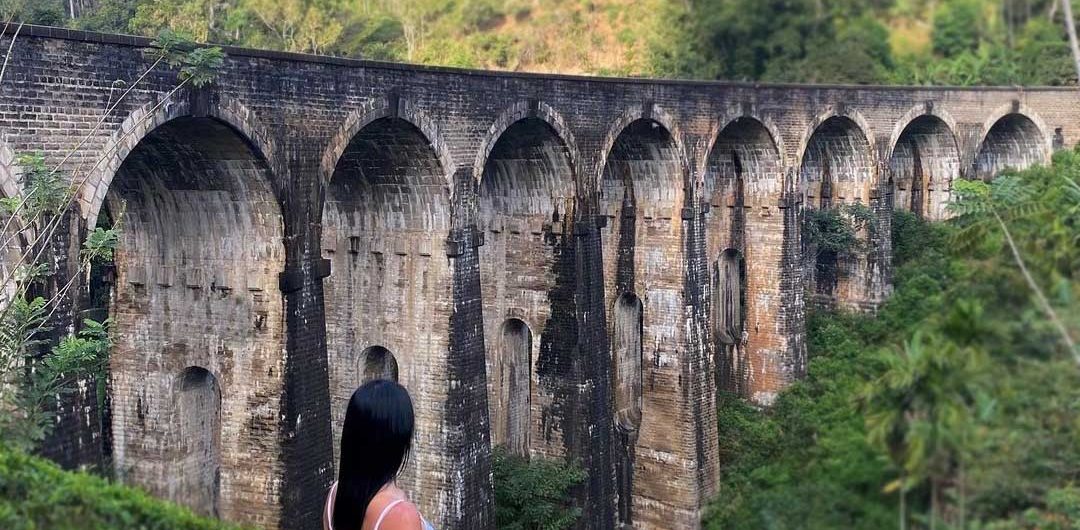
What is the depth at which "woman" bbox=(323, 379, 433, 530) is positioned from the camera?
450 centimetres

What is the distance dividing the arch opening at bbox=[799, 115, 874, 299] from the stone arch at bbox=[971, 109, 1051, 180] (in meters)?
Result: 6.65

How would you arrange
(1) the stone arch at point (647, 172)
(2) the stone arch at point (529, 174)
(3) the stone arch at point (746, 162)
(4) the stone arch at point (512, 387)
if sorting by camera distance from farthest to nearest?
(3) the stone arch at point (746, 162)
(1) the stone arch at point (647, 172)
(4) the stone arch at point (512, 387)
(2) the stone arch at point (529, 174)

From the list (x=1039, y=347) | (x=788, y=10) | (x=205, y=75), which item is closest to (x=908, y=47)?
(x=788, y=10)

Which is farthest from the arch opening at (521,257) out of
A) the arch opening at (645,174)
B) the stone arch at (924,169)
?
the stone arch at (924,169)

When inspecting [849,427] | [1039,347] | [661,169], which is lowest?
[849,427]

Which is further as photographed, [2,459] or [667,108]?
[667,108]

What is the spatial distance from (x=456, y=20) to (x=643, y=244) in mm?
29157

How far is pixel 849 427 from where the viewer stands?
4.91m

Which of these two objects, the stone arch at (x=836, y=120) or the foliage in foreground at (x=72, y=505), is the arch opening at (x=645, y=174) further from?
the foliage in foreground at (x=72, y=505)

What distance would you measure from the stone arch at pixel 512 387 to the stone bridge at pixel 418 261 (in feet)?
0.16

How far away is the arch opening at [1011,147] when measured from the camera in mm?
29953

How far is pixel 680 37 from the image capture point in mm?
39062

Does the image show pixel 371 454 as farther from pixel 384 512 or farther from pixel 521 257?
pixel 521 257

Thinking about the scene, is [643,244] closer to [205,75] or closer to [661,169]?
[661,169]
